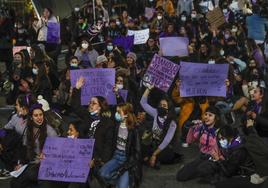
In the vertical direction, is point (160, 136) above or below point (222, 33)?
below

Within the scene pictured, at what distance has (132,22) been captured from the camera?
16.7 metres

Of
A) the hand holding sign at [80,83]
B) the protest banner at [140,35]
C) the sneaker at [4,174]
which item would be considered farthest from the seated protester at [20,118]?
the protest banner at [140,35]

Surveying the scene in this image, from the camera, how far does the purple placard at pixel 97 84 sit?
999cm

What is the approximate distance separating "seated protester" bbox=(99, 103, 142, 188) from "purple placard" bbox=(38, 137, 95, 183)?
0.43 metres

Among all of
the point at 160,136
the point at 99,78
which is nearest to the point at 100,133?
the point at 160,136

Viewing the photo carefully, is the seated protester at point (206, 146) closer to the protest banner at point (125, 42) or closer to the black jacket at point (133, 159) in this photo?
the black jacket at point (133, 159)

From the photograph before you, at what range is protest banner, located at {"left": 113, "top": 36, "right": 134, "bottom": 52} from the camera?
1410 cm

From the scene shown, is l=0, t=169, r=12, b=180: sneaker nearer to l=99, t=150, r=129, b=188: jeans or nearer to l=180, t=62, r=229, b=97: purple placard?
l=99, t=150, r=129, b=188: jeans

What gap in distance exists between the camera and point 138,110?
10.2 m

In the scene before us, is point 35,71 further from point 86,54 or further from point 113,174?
point 113,174

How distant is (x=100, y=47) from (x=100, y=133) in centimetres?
746

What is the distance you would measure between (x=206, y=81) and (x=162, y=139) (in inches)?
72.0

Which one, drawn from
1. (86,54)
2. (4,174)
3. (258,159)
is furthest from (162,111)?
(86,54)

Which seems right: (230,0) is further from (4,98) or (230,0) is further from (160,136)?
(160,136)
